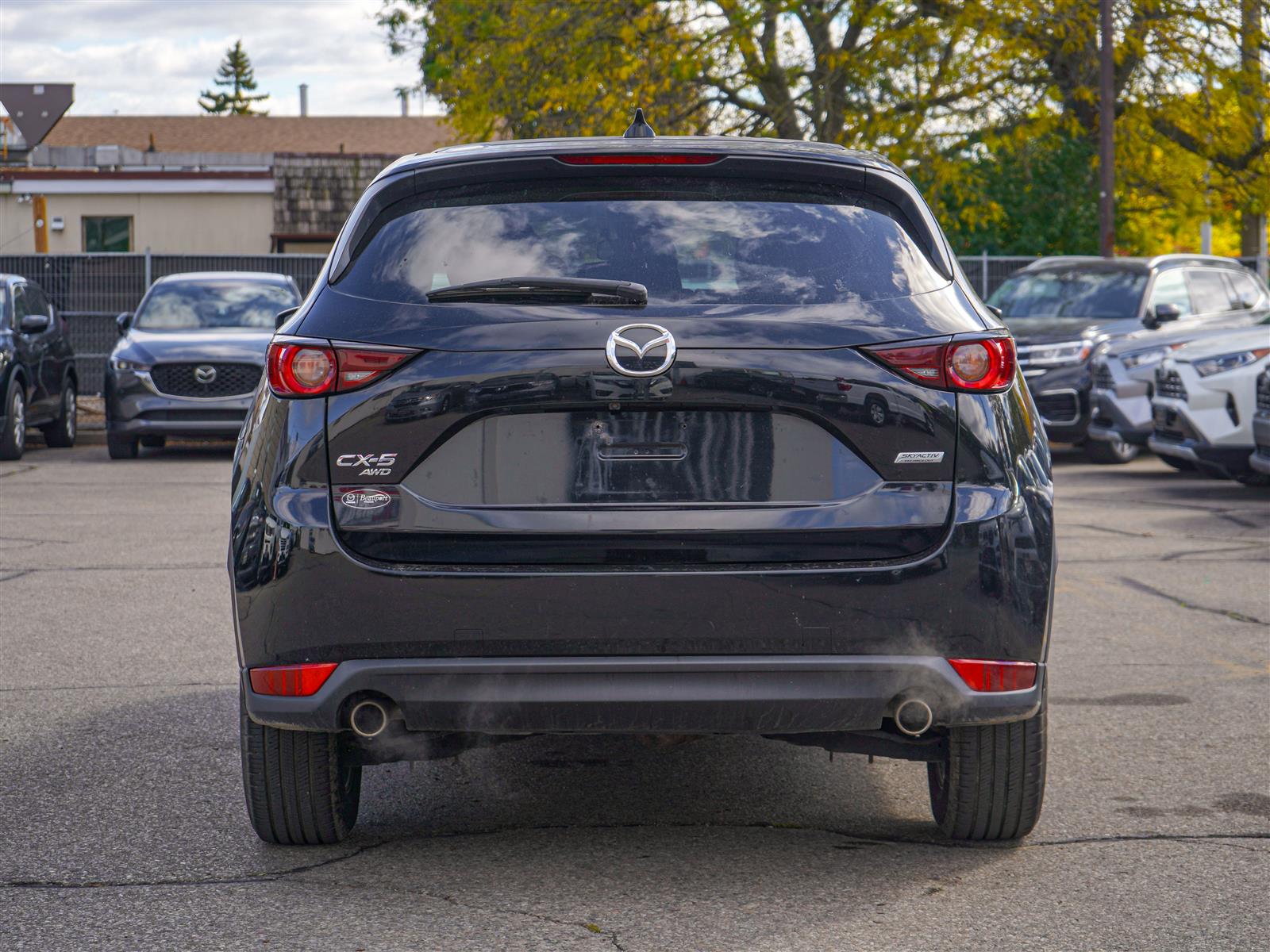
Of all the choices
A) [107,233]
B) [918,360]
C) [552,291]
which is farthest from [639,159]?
[107,233]

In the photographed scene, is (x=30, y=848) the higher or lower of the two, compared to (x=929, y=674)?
lower

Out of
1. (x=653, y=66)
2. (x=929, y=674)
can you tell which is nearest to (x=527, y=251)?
(x=929, y=674)

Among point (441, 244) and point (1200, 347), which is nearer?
point (441, 244)

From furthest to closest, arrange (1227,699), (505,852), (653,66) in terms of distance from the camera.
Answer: (653,66), (1227,699), (505,852)

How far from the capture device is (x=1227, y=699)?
235 inches

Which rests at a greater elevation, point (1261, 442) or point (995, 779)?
point (1261, 442)

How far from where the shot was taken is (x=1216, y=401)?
1304cm

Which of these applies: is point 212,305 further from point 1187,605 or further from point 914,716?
point 914,716

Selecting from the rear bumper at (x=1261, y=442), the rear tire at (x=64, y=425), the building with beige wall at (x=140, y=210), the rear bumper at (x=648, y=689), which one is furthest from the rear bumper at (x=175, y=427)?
the building with beige wall at (x=140, y=210)

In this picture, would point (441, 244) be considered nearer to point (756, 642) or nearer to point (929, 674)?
point (756, 642)

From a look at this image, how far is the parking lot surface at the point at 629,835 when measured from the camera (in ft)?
11.9

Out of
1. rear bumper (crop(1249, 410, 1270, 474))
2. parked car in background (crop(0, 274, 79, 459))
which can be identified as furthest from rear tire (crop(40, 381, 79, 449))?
rear bumper (crop(1249, 410, 1270, 474))

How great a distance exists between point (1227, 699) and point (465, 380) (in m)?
3.56

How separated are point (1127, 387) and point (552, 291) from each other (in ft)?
42.0
